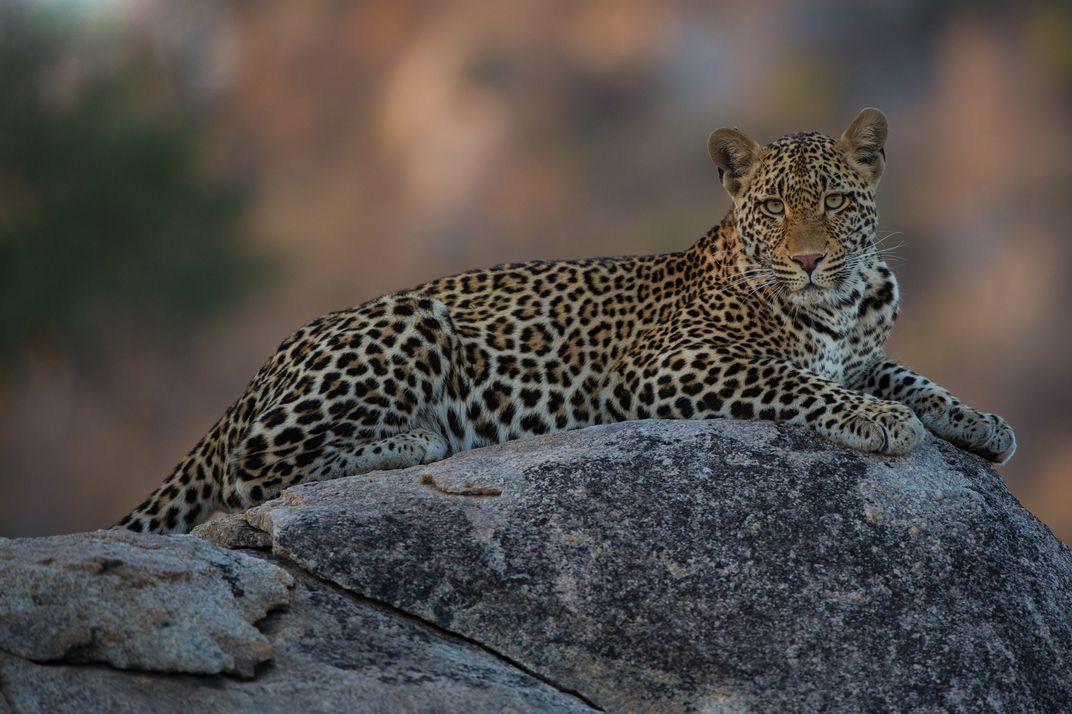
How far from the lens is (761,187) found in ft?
32.9

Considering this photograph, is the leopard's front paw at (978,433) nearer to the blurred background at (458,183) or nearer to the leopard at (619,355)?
the leopard at (619,355)

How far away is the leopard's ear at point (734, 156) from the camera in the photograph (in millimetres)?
10312

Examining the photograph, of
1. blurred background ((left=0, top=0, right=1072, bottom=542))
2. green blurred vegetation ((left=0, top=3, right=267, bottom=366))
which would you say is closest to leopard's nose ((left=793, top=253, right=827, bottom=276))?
blurred background ((left=0, top=0, right=1072, bottom=542))

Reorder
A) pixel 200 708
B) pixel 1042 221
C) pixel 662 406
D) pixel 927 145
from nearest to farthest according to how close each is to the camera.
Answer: pixel 200 708 → pixel 662 406 → pixel 1042 221 → pixel 927 145

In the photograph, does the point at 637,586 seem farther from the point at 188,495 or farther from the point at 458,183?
the point at 458,183

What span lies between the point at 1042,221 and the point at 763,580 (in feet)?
133

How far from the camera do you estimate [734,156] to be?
1042cm

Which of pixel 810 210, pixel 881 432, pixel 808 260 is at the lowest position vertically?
pixel 881 432

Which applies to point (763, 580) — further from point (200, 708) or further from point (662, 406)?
point (200, 708)

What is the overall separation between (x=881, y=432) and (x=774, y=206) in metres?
1.99

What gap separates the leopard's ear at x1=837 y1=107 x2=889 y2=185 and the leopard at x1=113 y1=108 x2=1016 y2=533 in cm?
1

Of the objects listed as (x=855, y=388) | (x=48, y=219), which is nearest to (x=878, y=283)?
(x=855, y=388)

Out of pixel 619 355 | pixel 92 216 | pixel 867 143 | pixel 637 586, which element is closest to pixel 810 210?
pixel 867 143

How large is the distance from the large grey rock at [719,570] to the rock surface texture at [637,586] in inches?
0.4
